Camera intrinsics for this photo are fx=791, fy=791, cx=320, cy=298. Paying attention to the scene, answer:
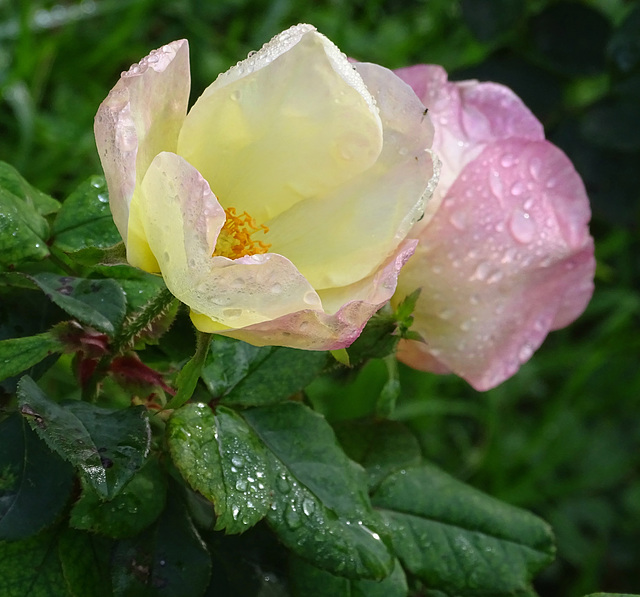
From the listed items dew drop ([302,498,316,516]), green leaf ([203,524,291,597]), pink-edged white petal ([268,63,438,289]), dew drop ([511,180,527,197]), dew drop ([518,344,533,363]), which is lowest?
green leaf ([203,524,291,597])

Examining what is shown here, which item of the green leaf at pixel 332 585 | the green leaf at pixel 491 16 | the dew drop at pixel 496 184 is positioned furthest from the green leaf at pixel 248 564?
the green leaf at pixel 491 16

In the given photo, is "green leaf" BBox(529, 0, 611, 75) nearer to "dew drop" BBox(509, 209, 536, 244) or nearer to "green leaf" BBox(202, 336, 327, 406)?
"dew drop" BBox(509, 209, 536, 244)

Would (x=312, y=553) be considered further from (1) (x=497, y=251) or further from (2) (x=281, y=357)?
(1) (x=497, y=251)

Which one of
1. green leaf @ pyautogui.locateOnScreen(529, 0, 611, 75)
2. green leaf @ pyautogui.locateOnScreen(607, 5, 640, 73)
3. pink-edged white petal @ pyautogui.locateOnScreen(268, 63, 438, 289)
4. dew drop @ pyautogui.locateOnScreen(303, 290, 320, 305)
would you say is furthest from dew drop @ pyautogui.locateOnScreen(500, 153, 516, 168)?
green leaf @ pyautogui.locateOnScreen(529, 0, 611, 75)

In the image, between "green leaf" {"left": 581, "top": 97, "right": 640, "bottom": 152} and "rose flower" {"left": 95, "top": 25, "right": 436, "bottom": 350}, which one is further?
"green leaf" {"left": 581, "top": 97, "right": 640, "bottom": 152}

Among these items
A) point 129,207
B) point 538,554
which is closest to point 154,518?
point 129,207

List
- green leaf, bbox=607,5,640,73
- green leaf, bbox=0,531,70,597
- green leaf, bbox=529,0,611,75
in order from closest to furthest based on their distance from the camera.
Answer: green leaf, bbox=0,531,70,597 → green leaf, bbox=607,5,640,73 → green leaf, bbox=529,0,611,75

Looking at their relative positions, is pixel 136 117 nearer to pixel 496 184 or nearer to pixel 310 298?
pixel 310 298
